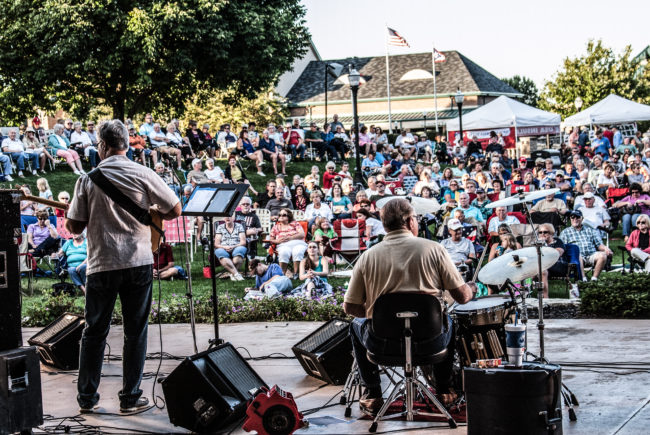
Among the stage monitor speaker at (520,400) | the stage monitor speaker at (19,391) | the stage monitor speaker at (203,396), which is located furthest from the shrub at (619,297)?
the stage monitor speaker at (19,391)

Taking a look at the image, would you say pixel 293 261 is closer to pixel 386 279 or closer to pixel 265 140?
pixel 386 279

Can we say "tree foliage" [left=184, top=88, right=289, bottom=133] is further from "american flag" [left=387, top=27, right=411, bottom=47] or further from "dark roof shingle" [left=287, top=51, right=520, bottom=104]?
"american flag" [left=387, top=27, right=411, bottom=47]

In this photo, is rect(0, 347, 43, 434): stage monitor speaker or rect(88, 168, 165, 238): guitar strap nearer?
rect(0, 347, 43, 434): stage monitor speaker

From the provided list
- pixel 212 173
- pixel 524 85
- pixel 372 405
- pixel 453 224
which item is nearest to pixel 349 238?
pixel 453 224

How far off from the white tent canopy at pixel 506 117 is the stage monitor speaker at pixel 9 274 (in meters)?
22.0

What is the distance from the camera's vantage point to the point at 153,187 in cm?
538

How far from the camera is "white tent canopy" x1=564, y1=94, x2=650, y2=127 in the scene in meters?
25.4

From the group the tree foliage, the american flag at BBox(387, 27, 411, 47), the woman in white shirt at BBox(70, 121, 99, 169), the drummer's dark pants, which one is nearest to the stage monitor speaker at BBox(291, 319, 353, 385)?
the drummer's dark pants

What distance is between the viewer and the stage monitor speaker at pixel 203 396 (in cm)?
509

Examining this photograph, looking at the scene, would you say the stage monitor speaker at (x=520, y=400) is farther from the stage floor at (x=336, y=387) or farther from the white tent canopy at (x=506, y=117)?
the white tent canopy at (x=506, y=117)

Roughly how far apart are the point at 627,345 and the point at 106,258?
458cm

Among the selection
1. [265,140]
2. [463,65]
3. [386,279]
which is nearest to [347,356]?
[386,279]

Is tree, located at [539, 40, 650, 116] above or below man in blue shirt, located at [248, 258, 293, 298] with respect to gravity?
above

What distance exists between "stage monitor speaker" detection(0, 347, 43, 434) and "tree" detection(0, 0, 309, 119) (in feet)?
77.4
